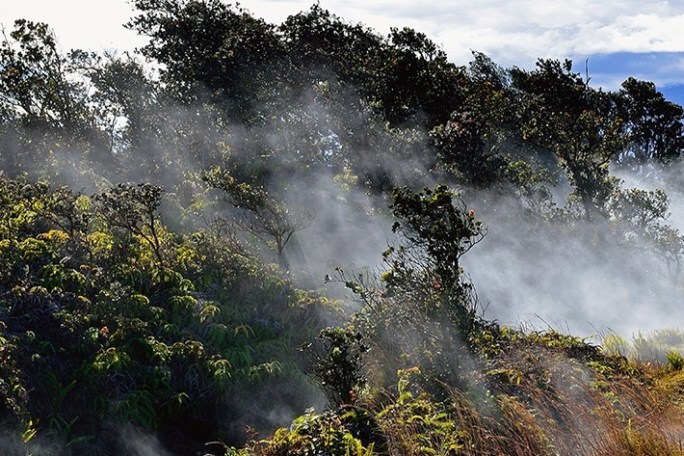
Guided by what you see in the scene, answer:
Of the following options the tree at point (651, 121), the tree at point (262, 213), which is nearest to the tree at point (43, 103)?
the tree at point (262, 213)

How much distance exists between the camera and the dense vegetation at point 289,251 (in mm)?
6250

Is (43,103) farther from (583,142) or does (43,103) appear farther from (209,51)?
(583,142)

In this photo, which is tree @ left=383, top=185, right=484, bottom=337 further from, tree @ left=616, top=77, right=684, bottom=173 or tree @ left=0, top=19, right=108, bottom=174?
tree @ left=616, top=77, right=684, bottom=173

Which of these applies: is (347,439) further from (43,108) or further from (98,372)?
(43,108)

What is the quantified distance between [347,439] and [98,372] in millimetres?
3947

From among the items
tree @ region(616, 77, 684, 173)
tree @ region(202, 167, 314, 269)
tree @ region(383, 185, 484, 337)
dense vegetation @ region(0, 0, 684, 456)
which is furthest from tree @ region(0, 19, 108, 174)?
tree @ region(616, 77, 684, 173)

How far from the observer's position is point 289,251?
1348cm

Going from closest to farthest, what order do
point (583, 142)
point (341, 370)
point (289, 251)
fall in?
point (341, 370)
point (289, 251)
point (583, 142)

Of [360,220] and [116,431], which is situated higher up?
[360,220]

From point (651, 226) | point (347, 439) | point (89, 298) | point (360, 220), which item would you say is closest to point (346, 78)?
point (360, 220)

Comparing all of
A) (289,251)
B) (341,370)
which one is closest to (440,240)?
(341,370)

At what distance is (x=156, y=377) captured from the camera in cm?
794

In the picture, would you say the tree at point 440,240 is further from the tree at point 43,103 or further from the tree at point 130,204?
the tree at point 43,103

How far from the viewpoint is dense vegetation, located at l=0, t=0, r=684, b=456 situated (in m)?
6.25
